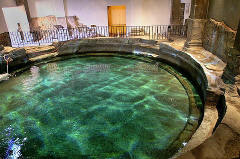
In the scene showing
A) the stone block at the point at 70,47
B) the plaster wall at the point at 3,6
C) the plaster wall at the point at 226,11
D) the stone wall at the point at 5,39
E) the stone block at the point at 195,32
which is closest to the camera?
the plaster wall at the point at 226,11

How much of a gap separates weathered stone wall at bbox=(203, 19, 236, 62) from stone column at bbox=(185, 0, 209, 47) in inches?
8.5

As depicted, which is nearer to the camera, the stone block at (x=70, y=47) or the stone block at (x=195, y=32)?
the stone block at (x=195, y=32)

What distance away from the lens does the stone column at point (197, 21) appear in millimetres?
8477

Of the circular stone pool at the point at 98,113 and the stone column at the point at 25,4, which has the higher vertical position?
the stone column at the point at 25,4

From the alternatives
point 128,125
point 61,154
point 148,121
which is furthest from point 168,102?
point 61,154

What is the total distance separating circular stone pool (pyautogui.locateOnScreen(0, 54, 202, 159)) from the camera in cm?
464

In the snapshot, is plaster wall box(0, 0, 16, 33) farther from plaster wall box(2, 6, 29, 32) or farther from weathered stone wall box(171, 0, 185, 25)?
weathered stone wall box(171, 0, 185, 25)

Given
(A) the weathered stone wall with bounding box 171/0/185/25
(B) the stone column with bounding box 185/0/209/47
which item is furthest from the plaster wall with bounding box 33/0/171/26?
(B) the stone column with bounding box 185/0/209/47

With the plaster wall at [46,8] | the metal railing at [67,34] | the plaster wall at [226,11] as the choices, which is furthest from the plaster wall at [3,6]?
the plaster wall at [226,11]

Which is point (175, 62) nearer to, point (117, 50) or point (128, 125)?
point (117, 50)

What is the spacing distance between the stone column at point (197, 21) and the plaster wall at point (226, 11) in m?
0.25

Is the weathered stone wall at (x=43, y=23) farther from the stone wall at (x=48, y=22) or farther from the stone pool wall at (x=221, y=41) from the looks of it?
the stone pool wall at (x=221, y=41)

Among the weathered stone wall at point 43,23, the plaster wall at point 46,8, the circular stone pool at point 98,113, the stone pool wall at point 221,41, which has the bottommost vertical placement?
the circular stone pool at point 98,113

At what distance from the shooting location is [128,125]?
5.33 m
